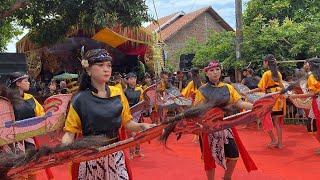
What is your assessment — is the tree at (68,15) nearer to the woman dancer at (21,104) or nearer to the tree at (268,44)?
the tree at (268,44)

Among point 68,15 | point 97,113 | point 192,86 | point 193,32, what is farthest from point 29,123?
point 193,32

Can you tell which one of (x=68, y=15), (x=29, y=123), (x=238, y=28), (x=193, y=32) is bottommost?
(x=29, y=123)

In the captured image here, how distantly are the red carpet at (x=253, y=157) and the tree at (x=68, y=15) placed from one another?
12.4ft

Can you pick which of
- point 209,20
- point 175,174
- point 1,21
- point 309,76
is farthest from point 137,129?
point 209,20

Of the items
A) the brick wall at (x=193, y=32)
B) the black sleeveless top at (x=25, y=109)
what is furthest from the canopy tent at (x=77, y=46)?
the brick wall at (x=193, y=32)

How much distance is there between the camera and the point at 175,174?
20.5ft

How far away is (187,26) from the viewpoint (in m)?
28.4

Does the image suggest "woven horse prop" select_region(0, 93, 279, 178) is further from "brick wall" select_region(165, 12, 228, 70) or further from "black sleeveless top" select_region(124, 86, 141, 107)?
"brick wall" select_region(165, 12, 228, 70)

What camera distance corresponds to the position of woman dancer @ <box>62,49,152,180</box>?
128 inches

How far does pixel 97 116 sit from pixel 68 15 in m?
9.46

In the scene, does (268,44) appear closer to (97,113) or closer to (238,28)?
(238,28)

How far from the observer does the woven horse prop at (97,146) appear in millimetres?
2041

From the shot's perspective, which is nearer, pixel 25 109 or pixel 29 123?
pixel 29 123

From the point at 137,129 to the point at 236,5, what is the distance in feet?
33.1
